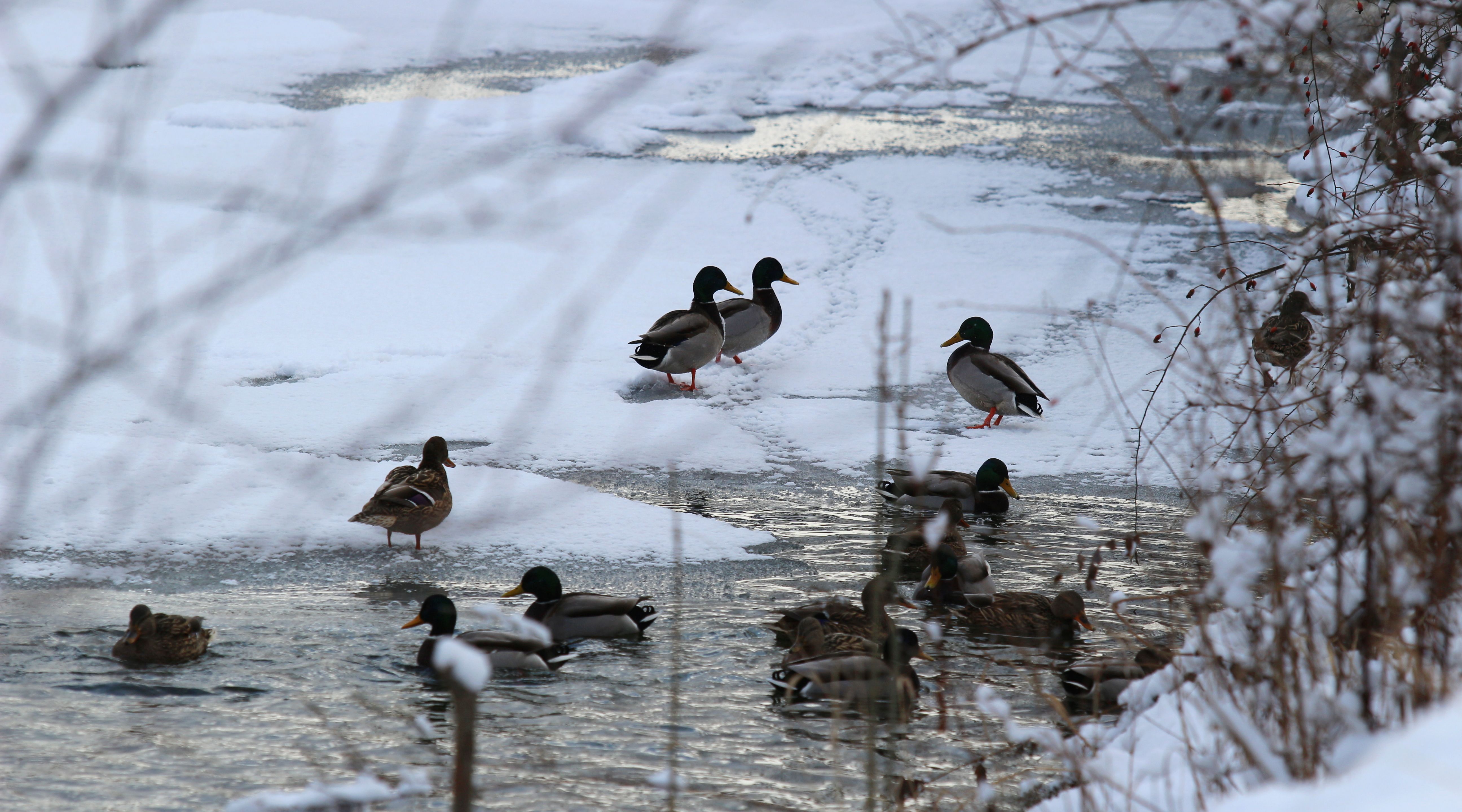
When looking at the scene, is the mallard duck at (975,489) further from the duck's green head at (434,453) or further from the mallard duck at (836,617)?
the duck's green head at (434,453)

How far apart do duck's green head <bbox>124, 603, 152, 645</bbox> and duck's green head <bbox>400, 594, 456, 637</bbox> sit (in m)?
1.00

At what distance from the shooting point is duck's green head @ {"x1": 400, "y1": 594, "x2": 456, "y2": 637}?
4859 mm

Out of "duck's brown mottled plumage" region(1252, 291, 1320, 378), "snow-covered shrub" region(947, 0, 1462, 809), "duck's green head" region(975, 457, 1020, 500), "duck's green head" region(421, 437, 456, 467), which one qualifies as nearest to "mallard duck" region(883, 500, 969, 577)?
"duck's green head" region(975, 457, 1020, 500)

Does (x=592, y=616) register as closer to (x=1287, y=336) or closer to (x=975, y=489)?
(x=975, y=489)

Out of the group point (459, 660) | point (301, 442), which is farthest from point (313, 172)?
point (301, 442)

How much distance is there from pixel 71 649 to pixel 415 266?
711 cm

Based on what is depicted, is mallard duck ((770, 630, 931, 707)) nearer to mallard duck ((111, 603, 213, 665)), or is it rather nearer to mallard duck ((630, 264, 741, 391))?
mallard duck ((111, 603, 213, 665))

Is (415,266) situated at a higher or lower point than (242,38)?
lower

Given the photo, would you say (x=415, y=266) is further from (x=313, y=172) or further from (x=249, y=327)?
(x=313, y=172)

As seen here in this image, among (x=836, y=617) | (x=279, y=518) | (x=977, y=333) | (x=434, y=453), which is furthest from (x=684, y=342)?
(x=836, y=617)

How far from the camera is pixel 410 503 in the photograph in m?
5.85

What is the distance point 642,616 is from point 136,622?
1983 mm

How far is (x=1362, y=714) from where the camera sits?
6.76 ft

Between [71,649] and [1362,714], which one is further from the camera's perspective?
[71,649]
